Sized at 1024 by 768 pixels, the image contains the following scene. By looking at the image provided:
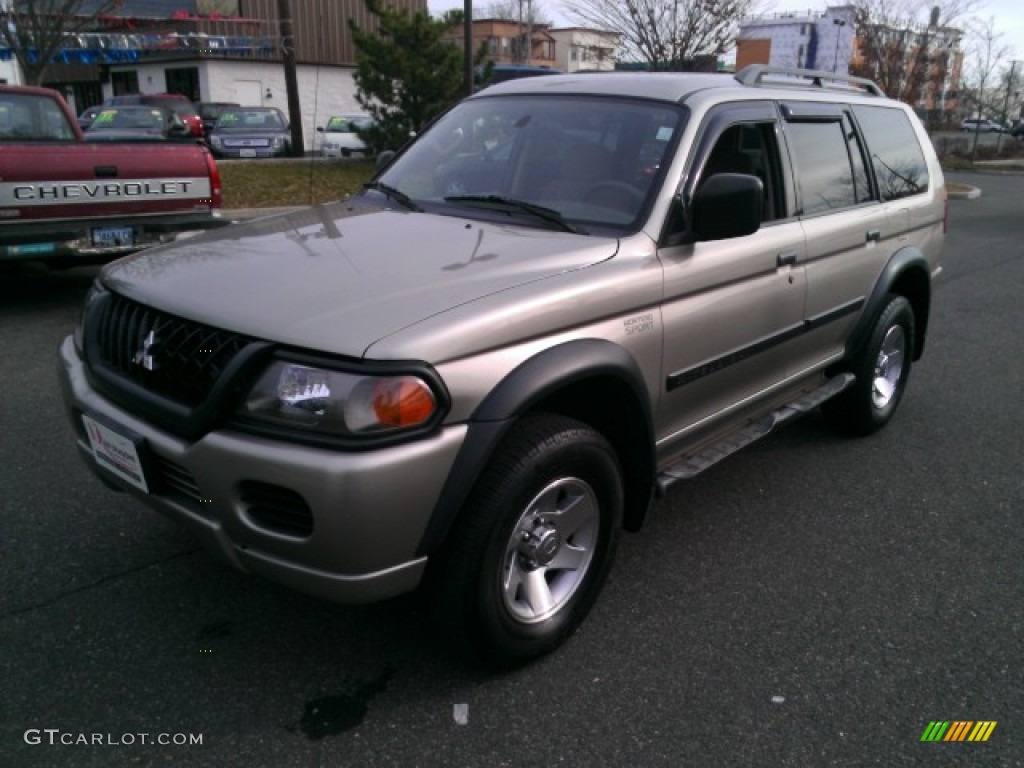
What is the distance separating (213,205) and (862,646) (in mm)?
6263

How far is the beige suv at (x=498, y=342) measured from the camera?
2.26 metres

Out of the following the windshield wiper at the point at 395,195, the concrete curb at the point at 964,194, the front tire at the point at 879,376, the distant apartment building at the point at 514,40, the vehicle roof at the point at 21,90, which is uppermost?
the distant apartment building at the point at 514,40

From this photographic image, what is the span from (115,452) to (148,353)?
0.35 metres

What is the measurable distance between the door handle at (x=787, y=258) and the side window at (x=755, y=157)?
17 cm

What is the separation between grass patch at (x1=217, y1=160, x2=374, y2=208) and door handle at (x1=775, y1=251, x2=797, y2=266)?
323 inches

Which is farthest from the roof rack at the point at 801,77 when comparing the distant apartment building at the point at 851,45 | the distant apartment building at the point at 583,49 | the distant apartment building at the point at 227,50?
the distant apartment building at the point at 227,50

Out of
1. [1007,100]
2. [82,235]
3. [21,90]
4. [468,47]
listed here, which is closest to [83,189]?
[82,235]

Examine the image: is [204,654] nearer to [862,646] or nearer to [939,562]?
[862,646]

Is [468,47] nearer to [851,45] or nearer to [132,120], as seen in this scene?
[132,120]

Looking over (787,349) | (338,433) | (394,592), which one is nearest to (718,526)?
(787,349)

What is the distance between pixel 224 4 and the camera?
115ft

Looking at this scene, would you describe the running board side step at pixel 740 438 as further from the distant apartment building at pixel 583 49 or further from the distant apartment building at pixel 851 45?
the distant apartment building at pixel 851 45

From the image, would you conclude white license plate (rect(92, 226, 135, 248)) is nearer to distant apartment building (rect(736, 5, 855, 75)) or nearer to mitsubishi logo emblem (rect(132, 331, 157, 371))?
mitsubishi logo emblem (rect(132, 331, 157, 371))

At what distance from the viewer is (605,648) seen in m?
2.89
